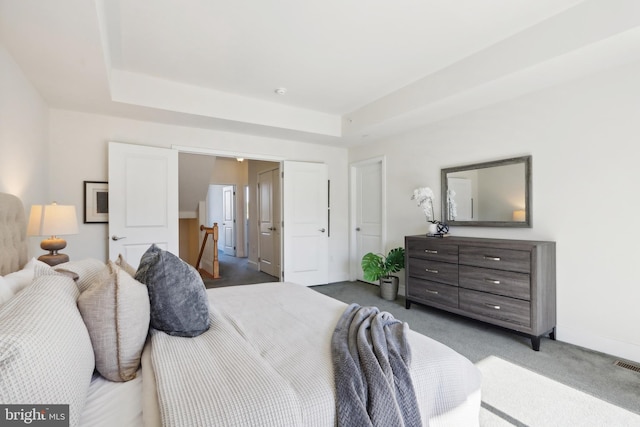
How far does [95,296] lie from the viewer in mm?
1172

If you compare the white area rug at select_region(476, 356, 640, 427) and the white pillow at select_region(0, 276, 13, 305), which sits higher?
the white pillow at select_region(0, 276, 13, 305)

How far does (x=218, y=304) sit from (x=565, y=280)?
3028mm

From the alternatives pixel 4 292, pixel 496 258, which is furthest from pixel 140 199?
pixel 496 258

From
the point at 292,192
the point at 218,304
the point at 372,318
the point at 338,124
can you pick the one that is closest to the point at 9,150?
the point at 218,304

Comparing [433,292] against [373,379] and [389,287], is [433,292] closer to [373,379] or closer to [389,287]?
[389,287]

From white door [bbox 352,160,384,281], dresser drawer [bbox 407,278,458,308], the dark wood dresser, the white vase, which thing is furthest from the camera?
white door [bbox 352,160,384,281]

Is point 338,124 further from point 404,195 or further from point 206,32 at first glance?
point 206,32

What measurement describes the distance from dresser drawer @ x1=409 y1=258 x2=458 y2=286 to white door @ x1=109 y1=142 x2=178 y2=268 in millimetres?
2993

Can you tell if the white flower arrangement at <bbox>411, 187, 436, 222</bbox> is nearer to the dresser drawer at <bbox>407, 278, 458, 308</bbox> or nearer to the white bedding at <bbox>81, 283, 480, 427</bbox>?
the dresser drawer at <bbox>407, 278, 458, 308</bbox>

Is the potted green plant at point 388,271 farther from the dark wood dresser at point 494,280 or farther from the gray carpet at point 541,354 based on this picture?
the dark wood dresser at point 494,280

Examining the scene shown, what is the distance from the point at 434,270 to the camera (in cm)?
351

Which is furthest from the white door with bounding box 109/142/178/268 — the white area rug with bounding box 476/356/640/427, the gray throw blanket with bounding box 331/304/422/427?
the white area rug with bounding box 476/356/640/427

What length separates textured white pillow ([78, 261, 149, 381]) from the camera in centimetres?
114

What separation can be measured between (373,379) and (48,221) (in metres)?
2.67
